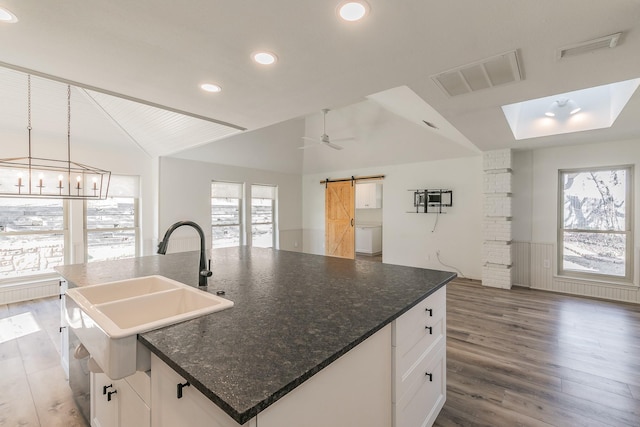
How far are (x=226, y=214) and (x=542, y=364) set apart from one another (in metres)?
5.98

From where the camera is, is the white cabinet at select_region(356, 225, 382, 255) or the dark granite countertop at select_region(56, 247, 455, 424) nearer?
the dark granite countertop at select_region(56, 247, 455, 424)

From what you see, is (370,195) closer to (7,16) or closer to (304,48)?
(304,48)

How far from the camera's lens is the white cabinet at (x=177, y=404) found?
2.46 ft

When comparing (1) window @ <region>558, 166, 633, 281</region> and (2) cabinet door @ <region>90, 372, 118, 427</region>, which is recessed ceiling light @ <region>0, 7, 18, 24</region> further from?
(1) window @ <region>558, 166, 633, 281</region>

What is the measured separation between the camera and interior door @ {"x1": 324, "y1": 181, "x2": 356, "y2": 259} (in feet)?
23.6

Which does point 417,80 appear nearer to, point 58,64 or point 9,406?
point 58,64

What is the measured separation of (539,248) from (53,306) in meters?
7.70

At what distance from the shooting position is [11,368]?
2480mm

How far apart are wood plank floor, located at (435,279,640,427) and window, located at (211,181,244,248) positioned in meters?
4.83

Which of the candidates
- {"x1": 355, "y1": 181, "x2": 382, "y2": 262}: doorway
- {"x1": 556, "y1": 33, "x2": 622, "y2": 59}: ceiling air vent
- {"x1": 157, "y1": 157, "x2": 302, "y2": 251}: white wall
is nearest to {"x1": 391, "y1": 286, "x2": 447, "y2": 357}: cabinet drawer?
{"x1": 556, "y1": 33, "x2": 622, "y2": 59}: ceiling air vent

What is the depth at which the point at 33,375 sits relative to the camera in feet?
7.82

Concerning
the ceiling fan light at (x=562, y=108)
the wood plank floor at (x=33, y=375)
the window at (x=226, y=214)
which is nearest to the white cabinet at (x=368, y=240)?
the window at (x=226, y=214)

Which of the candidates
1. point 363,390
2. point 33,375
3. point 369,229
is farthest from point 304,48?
point 369,229

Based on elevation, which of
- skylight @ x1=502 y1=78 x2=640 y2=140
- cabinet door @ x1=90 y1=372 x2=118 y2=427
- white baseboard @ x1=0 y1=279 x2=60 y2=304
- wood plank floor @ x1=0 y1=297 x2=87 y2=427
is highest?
skylight @ x1=502 y1=78 x2=640 y2=140
